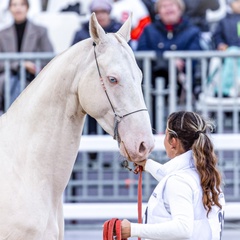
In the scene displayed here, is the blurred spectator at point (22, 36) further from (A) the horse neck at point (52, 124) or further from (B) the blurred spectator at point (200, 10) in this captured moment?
(A) the horse neck at point (52, 124)

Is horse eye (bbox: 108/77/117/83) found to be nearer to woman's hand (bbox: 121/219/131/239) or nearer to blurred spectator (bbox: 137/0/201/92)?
woman's hand (bbox: 121/219/131/239)

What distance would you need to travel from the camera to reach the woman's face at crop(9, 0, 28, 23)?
1016 centimetres

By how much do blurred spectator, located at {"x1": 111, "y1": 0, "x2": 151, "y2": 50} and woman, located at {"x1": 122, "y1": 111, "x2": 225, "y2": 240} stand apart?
5998 mm

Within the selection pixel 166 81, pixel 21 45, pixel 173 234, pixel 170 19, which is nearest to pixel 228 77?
pixel 166 81

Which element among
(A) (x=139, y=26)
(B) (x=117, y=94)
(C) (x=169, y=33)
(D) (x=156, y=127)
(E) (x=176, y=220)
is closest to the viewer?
(E) (x=176, y=220)

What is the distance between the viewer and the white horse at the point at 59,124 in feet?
15.6

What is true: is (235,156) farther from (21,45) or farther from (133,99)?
(133,99)

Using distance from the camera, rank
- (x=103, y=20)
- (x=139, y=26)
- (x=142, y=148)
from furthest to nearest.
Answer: (x=139, y=26), (x=103, y=20), (x=142, y=148)

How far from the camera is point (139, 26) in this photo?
10664 mm

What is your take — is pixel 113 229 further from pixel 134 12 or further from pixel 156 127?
pixel 134 12

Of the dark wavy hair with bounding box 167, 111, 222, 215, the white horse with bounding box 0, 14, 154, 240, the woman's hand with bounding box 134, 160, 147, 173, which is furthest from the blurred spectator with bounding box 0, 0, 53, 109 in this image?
the dark wavy hair with bounding box 167, 111, 222, 215

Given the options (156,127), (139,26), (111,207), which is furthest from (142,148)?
(139,26)

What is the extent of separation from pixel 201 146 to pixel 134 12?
685cm

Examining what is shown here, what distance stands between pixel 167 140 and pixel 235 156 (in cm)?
420
